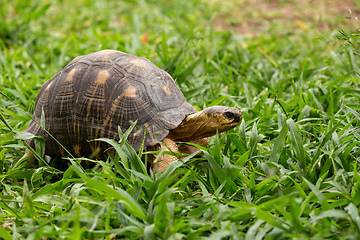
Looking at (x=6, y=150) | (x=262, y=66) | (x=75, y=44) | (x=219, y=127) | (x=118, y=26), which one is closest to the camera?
(x=219, y=127)

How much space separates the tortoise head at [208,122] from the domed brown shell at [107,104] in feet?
0.28

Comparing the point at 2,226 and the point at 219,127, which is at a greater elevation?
the point at 219,127

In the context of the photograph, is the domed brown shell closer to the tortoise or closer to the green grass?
the tortoise

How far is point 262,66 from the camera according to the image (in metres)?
4.19

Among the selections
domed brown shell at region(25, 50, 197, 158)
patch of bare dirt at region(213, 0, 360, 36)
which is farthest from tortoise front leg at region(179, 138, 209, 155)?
patch of bare dirt at region(213, 0, 360, 36)

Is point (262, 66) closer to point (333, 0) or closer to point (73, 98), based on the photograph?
point (73, 98)

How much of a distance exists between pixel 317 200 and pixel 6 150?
2203 millimetres

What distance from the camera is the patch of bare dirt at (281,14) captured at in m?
6.17

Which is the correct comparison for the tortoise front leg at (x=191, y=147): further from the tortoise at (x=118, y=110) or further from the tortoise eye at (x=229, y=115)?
the tortoise eye at (x=229, y=115)

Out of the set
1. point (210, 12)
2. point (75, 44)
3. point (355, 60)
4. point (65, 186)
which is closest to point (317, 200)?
point (65, 186)

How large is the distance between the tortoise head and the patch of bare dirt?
157 inches

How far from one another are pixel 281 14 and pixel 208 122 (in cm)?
534

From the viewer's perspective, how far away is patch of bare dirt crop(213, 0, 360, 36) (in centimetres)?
617

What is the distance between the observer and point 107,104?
7.63ft
